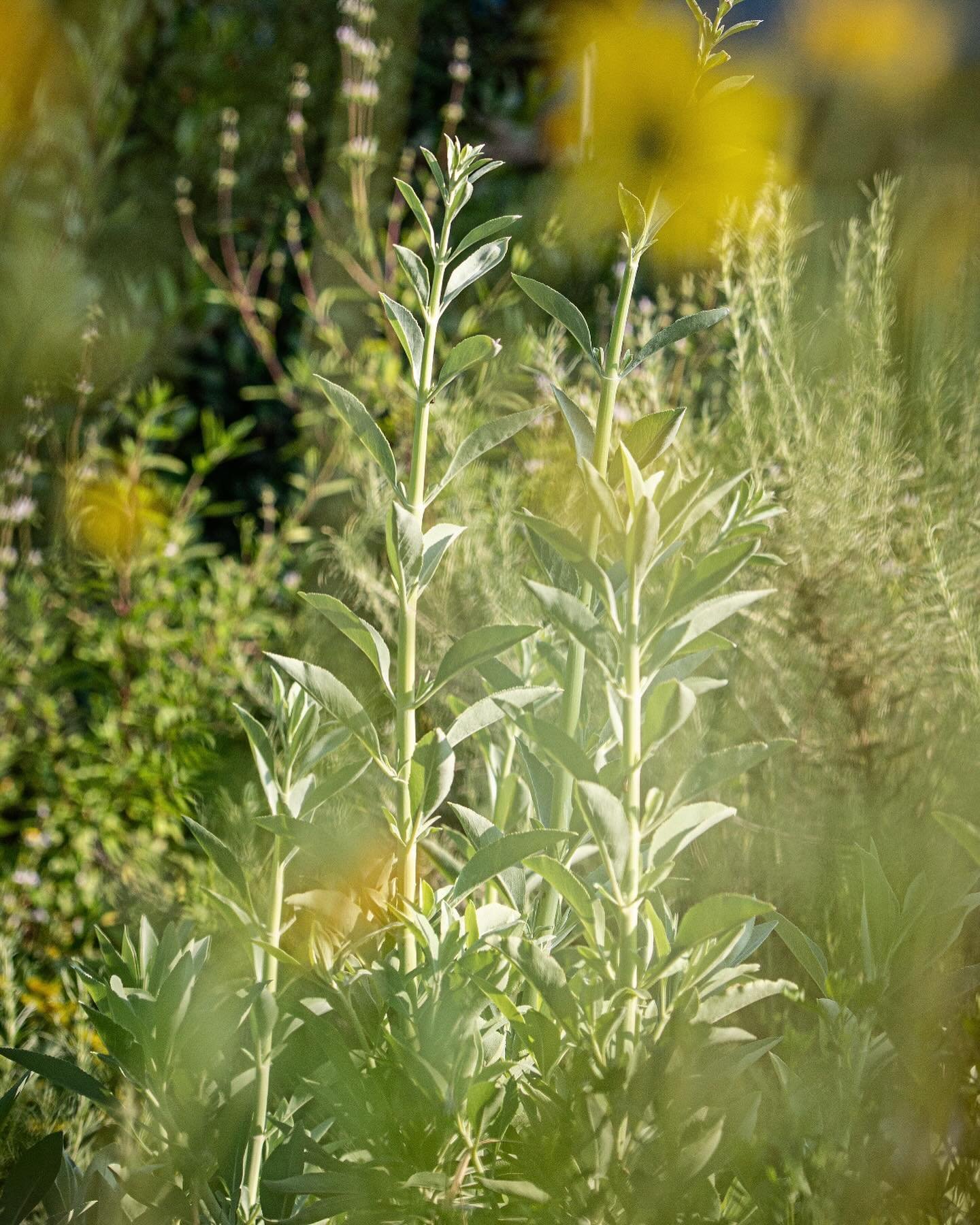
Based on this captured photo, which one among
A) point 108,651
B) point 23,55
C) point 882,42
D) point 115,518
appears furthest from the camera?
point 115,518

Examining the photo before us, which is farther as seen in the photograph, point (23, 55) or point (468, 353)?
point (23, 55)

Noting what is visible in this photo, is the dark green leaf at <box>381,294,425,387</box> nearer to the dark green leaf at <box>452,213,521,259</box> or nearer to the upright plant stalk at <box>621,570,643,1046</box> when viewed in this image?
the dark green leaf at <box>452,213,521,259</box>

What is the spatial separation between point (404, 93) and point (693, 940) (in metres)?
3.01

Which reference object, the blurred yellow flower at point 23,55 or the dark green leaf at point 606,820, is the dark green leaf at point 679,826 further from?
the blurred yellow flower at point 23,55

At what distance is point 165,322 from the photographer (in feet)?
9.52

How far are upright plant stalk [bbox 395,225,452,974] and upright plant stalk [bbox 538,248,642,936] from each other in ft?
0.23

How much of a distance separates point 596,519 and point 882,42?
1.59 m

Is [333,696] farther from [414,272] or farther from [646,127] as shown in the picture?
[646,127]

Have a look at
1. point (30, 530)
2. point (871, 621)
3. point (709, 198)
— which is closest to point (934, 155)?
point (709, 198)

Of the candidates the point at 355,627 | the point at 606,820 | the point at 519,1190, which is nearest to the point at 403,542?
the point at 355,627

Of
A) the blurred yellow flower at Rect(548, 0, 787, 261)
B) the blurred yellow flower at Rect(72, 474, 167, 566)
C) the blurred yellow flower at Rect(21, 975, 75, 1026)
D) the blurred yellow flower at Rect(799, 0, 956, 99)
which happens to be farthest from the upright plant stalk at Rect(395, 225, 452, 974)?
the blurred yellow flower at Rect(72, 474, 167, 566)

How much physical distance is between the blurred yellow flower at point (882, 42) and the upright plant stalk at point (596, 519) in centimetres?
142

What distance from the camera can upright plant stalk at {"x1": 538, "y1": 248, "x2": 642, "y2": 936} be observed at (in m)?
0.47

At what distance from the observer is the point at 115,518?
8.77 feet
